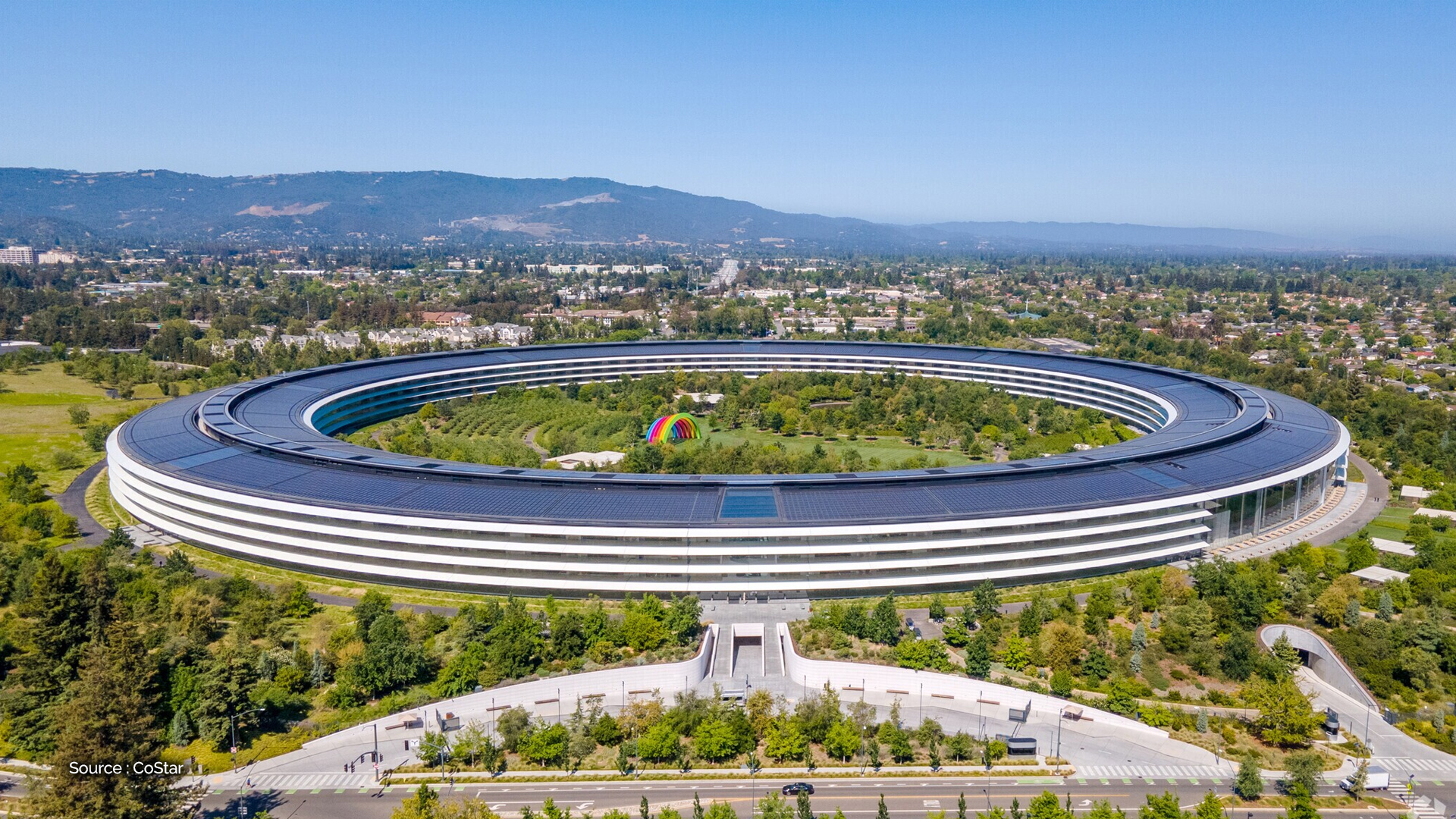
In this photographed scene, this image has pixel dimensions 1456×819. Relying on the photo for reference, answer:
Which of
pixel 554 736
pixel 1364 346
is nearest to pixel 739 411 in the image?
pixel 554 736

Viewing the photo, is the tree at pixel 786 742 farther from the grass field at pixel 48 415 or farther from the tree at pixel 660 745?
the grass field at pixel 48 415

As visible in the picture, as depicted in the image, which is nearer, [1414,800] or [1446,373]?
[1414,800]

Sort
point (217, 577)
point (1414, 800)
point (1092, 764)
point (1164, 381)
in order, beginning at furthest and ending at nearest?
1. point (1164, 381)
2. point (217, 577)
3. point (1092, 764)
4. point (1414, 800)

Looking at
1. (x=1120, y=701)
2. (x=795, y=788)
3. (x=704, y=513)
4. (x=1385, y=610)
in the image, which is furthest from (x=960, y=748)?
(x=1385, y=610)

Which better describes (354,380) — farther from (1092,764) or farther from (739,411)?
(1092,764)

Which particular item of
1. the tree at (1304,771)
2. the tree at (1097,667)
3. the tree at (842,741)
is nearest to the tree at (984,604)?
the tree at (1097,667)

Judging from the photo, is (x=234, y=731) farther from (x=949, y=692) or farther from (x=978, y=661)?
(x=978, y=661)
